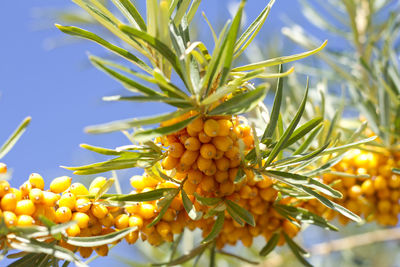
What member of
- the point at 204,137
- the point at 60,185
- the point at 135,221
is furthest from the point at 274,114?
the point at 60,185

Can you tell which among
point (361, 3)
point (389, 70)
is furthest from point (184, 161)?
point (361, 3)

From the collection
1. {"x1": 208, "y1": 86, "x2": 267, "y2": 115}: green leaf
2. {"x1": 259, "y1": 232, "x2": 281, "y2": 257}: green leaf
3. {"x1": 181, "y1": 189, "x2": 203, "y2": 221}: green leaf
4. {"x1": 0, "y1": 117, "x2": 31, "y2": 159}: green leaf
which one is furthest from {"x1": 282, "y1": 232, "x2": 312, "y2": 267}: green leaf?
{"x1": 0, "y1": 117, "x2": 31, "y2": 159}: green leaf

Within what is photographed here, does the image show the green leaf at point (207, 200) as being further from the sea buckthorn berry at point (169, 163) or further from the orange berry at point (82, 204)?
the orange berry at point (82, 204)

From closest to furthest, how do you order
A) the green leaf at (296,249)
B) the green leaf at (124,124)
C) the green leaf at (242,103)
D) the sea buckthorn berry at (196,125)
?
1. the green leaf at (124,124)
2. the green leaf at (242,103)
3. the sea buckthorn berry at (196,125)
4. the green leaf at (296,249)

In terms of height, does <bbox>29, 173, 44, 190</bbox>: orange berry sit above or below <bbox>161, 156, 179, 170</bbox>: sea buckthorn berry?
above

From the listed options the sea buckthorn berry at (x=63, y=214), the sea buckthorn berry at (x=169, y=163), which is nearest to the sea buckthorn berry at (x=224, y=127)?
the sea buckthorn berry at (x=169, y=163)

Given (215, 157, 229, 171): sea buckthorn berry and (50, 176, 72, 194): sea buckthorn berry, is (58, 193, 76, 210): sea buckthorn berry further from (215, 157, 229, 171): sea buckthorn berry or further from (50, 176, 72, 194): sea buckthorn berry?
(215, 157, 229, 171): sea buckthorn berry

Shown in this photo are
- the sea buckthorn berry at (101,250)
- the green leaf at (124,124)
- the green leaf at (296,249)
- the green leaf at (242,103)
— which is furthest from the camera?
the green leaf at (296,249)
